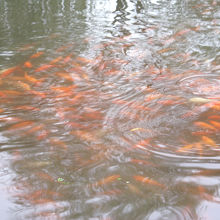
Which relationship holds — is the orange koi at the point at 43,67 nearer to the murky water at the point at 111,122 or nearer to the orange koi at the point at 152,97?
the murky water at the point at 111,122

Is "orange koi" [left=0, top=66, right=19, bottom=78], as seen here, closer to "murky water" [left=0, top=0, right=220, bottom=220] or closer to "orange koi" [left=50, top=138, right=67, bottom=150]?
"murky water" [left=0, top=0, right=220, bottom=220]

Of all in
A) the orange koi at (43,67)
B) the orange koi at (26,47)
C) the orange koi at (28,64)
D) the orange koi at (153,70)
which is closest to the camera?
the orange koi at (153,70)

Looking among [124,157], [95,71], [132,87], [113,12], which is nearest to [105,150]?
[124,157]

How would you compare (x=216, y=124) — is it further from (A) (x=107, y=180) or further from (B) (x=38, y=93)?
(B) (x=38, y=93)

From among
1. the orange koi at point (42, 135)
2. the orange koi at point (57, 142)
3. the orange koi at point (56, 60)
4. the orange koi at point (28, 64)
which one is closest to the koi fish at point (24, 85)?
the orange koi at point (28, 64)

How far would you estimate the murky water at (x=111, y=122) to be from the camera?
6.57 feet

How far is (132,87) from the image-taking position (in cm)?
358

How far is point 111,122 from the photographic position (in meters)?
2.86

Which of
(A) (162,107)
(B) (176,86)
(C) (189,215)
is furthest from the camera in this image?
(B) (176,86)

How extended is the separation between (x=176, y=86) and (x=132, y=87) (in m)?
0.51

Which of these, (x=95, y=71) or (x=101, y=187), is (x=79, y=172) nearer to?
(x=101, y=187)

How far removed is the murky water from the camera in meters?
2.00

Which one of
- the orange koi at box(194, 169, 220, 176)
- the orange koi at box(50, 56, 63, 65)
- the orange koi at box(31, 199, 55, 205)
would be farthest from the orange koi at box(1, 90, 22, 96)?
the orange koi at box(194, 169, 220, 176)

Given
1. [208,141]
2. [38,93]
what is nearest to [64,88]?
[38,93]
